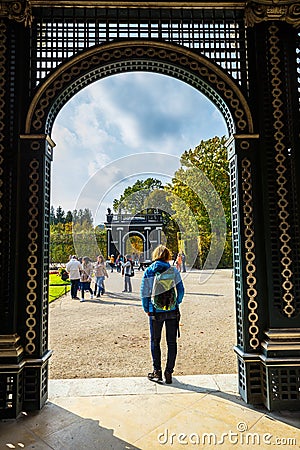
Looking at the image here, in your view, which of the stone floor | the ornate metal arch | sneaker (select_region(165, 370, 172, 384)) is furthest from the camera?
sneaker (select_region(165, 370, 172, 384))

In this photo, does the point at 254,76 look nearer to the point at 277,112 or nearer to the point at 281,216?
the point at 277,112

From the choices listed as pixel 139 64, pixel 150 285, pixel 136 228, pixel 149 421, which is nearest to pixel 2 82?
pixel 139 64

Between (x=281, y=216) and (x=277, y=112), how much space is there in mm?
1047

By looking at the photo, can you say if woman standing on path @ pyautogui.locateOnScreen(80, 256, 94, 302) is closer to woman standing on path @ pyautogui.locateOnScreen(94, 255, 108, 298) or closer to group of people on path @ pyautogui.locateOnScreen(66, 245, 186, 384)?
woman standing on path @ pyautogui.locateOnScreen(94, 255, 108, 298)

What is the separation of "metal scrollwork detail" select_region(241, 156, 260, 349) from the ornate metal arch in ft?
1.45

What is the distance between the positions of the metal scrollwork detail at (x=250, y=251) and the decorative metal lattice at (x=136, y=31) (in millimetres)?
975

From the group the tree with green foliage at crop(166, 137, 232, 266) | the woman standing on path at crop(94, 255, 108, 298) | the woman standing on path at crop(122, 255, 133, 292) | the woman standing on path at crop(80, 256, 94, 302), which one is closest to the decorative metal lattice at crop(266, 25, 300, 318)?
the woman standing on path at crop(94, 255, 108, 298)

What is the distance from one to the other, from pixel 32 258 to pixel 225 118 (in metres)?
2.49

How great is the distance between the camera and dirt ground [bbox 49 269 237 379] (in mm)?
4059

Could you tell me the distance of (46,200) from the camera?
327 cm

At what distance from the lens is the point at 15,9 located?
10.2ft

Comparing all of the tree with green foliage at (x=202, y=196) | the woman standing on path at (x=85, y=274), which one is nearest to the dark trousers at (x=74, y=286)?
the woman standing on path at (x=85, y=274)

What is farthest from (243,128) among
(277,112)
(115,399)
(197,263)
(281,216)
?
(197,263)

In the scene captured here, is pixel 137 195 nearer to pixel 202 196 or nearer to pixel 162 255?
pixel 162 255
